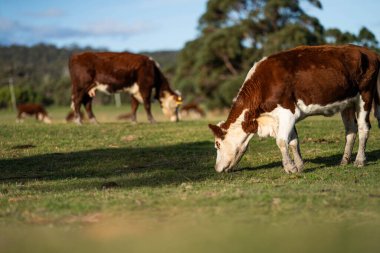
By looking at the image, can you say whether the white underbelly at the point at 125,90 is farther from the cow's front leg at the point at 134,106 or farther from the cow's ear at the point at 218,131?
the cow's ear at the point at 218,131

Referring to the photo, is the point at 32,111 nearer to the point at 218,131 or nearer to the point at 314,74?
the point at 218,131

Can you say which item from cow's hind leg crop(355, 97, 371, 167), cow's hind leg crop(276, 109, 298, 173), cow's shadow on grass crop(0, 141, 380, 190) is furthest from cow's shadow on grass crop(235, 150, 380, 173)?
cow's hind leg crop(276, 109, 298, 173)

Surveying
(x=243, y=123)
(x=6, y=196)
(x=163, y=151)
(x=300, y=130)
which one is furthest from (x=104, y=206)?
(x=300, y=130)

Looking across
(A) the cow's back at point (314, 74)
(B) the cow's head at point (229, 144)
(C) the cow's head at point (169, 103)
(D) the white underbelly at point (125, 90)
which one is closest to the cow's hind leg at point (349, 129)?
(A) the cow's back at point (314, 74)

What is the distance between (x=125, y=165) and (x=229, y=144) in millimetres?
2969

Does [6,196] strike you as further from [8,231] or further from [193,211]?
[193,211]

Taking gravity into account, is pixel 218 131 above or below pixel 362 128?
above

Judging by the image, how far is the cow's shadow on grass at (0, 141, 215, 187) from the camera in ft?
41.2

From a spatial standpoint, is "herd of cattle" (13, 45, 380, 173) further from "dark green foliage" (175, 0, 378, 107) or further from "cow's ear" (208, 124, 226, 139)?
"dark green foliage" (175, 0, 378, 107)

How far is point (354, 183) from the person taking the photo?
415 inches

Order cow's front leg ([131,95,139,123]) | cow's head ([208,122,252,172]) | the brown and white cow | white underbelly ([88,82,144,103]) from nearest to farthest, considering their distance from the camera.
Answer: cow's head ([208,122,252,172]) → the brown and white cow → white underbelly ([88,82,144,103]) → cow's front leg ([131,95,139,123])

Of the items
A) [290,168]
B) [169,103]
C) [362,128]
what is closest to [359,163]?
[362,128]

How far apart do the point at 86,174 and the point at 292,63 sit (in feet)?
16.4

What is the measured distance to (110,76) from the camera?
24.0 meters
